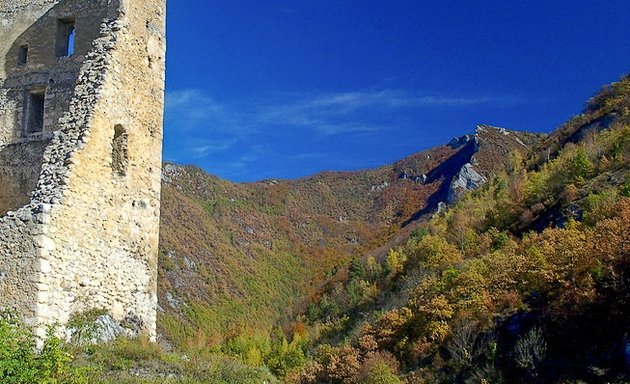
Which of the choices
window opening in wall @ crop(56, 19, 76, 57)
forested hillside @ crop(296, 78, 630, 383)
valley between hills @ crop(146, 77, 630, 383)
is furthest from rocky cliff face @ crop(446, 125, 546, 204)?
window opening in wall @ crop(56, 19, 76, 57)

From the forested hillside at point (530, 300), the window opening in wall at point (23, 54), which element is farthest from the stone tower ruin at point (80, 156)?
the forested hillside at point (530, 300)

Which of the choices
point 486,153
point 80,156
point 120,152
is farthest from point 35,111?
point 486,153

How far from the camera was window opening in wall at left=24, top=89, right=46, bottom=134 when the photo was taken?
13.9 m

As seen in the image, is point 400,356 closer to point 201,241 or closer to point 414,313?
point 414,313

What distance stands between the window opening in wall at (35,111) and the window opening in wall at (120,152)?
5.97ft

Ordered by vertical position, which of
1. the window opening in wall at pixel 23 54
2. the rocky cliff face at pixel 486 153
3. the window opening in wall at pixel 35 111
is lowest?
the window opening in wall at pixel 35 111

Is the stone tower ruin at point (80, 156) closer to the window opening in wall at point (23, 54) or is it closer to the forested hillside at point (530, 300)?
the window opening in wall at point (23, 54)

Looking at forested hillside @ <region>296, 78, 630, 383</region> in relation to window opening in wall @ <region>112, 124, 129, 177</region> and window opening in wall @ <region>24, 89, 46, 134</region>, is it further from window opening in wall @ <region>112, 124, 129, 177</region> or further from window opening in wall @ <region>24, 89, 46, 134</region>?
window opening in wall @ <region>24, 89, 46, 134</region>

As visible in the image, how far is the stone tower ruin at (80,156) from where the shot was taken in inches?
424

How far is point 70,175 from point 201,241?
79.0 m

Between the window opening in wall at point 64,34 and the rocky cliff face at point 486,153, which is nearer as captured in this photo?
the window opening in wall at point 64,34

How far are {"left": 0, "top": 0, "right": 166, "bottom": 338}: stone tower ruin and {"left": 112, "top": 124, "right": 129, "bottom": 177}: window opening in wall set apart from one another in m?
0.02

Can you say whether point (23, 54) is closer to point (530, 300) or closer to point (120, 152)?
point (120, 152)

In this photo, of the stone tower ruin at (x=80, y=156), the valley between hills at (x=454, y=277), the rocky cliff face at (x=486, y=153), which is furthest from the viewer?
the rocky cliff face at (x=486, y=153)
